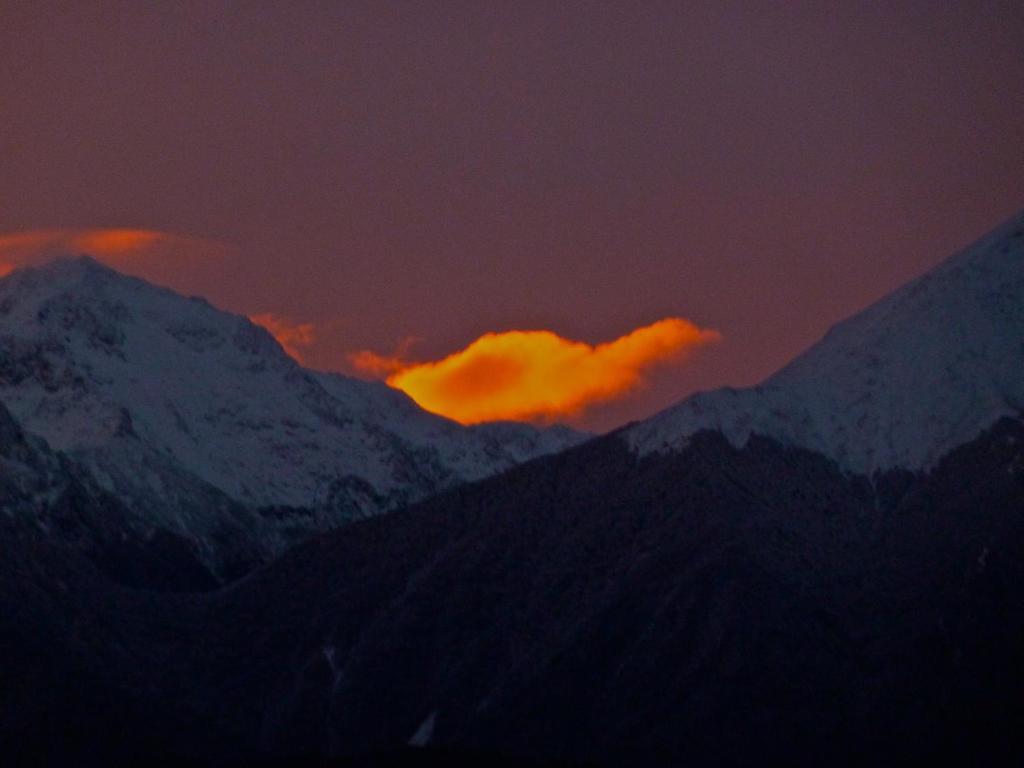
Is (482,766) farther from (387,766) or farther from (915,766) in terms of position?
(915,766)

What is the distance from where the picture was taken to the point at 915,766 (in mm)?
199750

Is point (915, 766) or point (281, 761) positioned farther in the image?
point (915, 766)

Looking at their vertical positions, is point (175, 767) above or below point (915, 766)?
above

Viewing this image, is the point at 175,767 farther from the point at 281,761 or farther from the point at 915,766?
the point at 915,766

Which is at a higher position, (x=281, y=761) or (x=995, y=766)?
(x=281, y=761)

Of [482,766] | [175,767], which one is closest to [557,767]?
[482,766]

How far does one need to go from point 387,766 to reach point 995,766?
41.5m

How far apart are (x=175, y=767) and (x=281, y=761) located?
11681 millimetres

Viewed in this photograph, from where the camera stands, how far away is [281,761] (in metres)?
187

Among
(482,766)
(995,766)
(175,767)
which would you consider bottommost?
(995,766)

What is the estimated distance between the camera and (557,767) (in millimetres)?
184375

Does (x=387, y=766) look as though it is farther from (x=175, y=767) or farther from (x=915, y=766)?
(x=915, y=766)

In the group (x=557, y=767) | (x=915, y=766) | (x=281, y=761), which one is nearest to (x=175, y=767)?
(x=281, y=761)

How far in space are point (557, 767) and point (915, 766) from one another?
1075 inches
